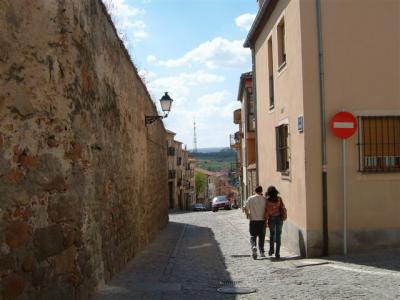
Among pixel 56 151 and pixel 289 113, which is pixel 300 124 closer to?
pixel 289 113

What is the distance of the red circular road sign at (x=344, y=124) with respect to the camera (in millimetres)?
10601

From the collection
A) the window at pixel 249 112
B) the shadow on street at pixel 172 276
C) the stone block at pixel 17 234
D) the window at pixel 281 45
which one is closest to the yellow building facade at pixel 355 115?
the shadow on street at pixel 172 276

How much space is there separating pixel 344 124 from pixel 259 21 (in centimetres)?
615

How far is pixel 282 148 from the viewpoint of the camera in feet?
44.9

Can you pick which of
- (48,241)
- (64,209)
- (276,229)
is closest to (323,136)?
(276,229)

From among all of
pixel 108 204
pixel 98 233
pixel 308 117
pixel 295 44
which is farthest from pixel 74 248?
pixel 295 44

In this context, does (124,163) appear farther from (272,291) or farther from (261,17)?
(261,17)

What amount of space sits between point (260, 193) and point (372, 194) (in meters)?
2.27

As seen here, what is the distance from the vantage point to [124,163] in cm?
1059

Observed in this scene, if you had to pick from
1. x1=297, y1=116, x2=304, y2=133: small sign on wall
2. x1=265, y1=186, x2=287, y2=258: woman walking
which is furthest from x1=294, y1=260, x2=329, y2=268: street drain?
x1=297, y1=116, x2=304, y2=133: small sign on wall

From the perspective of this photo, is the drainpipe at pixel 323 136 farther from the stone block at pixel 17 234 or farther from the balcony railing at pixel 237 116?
the balcony railing at pixel 237 116

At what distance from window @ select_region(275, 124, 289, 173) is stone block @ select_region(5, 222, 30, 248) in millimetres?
8597

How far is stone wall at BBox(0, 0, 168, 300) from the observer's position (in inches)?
195

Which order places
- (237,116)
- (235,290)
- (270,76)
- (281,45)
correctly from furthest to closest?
(237,116) < (270,76) < (281,45) < (235,290)
